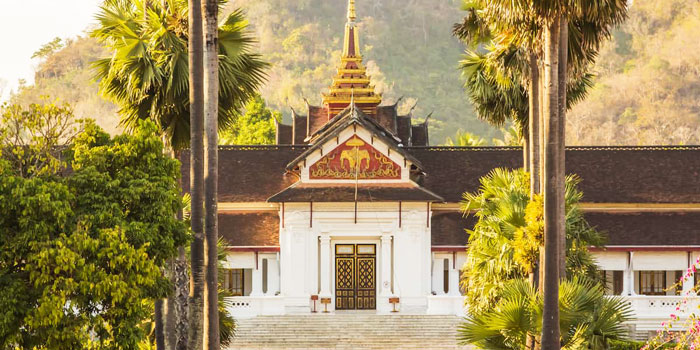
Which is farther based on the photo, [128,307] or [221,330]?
[221,330]

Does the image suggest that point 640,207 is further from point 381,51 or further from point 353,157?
point 381,51

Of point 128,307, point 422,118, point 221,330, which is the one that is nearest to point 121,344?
point 128,307

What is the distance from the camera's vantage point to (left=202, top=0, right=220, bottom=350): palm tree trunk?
2394 cm

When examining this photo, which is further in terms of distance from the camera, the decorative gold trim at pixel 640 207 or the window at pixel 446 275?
the decorative gold trim at pixel 640 207

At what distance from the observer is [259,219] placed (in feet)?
148

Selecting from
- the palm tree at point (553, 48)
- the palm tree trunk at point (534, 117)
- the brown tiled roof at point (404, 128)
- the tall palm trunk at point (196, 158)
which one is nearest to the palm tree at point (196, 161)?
the tall palm trunk at point (196, 158)

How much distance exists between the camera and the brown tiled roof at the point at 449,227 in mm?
44031

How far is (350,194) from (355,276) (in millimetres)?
2774

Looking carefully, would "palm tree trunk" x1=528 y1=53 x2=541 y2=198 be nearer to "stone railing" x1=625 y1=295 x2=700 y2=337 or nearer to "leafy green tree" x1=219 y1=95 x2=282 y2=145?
"stone railing" x1=625 y1=295 x2=700 y2=337

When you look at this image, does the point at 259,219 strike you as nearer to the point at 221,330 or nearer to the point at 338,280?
the point at 338,280

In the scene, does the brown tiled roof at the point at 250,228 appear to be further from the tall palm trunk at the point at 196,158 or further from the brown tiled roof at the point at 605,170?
the tall palm trunk at the point at 196,158

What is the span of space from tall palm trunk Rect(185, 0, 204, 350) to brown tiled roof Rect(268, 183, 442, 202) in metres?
18.9

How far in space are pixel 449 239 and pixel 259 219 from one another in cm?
649

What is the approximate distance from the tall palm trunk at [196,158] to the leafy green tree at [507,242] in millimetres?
6386
